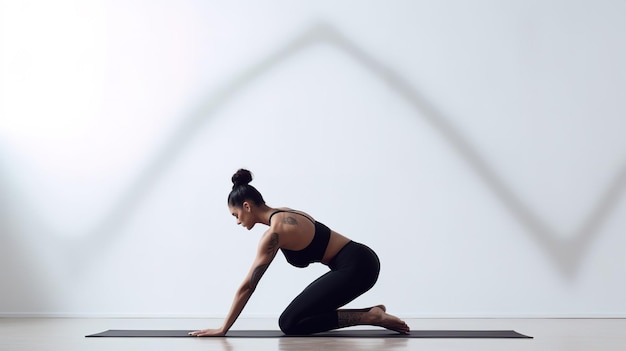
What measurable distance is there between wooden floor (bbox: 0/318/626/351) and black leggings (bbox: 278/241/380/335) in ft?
0.63

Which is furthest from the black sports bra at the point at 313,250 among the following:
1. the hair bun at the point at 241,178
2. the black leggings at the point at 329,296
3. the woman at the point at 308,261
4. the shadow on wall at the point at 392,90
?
the shadow on wall at the point at 392,90

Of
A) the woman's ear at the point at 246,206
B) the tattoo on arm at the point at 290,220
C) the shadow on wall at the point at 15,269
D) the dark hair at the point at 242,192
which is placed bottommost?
the shadow on wall at the point at 15,269

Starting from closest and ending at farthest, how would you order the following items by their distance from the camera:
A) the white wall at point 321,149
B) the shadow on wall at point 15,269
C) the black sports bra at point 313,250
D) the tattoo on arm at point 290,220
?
1. the tattoo on arm at point 290,220
2. the black sports bra at point 313,250
3. the white wall at point 321,149
4. the shadow on wall at point 15,269

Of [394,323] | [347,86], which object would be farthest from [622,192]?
[394,323]

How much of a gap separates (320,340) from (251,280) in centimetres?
45

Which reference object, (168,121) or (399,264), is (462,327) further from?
(168,121)

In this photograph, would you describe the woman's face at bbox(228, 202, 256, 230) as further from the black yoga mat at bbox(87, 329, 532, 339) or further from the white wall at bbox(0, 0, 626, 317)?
the white wall at bbox(0, 0, 626, 317)

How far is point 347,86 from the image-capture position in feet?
19.1

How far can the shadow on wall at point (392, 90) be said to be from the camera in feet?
18.5

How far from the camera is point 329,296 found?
3.96 meters

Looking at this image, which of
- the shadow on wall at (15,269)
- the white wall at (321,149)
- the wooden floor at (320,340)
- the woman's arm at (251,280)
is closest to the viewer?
the wooden floor at (320,340)

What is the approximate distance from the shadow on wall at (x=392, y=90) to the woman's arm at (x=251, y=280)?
2251mm

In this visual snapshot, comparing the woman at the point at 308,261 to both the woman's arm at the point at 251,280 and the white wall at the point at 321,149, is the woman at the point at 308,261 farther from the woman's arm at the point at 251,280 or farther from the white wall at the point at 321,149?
the white wall at the point at 321,149

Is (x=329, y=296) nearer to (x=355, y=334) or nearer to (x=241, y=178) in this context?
(x=355, y=334)
